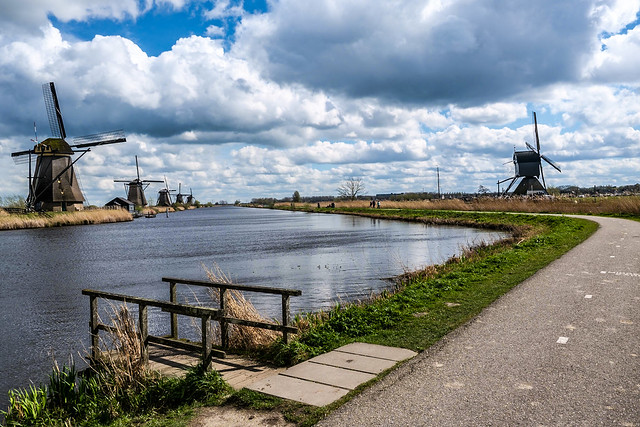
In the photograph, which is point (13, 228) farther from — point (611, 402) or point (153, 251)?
point (611, 402)

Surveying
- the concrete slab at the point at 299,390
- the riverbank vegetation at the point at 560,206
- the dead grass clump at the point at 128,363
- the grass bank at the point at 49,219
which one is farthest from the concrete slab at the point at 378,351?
the grass bank at the point at 49,219

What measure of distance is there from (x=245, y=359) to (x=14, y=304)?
40.6ft

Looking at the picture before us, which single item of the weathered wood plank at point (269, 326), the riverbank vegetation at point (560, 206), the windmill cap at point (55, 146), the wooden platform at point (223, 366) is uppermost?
the windmill cap at point (55, 146)

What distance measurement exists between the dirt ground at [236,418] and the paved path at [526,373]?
648 mm

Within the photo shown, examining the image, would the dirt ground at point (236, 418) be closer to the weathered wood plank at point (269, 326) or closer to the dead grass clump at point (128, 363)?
the dead grass clump at point (128, 363)

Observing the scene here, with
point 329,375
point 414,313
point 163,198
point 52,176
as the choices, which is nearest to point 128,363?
point 329,375

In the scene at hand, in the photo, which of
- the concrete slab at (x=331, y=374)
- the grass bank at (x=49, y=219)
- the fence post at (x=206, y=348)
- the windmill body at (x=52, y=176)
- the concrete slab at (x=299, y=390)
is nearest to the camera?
the concrete slab at (x=299, y=390)

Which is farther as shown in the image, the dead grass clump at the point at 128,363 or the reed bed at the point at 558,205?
the reed bed at the point at 558,205

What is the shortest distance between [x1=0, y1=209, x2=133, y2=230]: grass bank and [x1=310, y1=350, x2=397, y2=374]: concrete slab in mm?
62824

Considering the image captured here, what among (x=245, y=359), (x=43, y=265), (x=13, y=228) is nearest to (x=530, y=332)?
(x=245, y=359)

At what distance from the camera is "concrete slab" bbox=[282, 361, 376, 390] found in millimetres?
6293

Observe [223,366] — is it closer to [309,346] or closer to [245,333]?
[245,333]

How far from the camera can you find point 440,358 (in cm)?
693

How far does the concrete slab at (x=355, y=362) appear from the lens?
22.2ft
